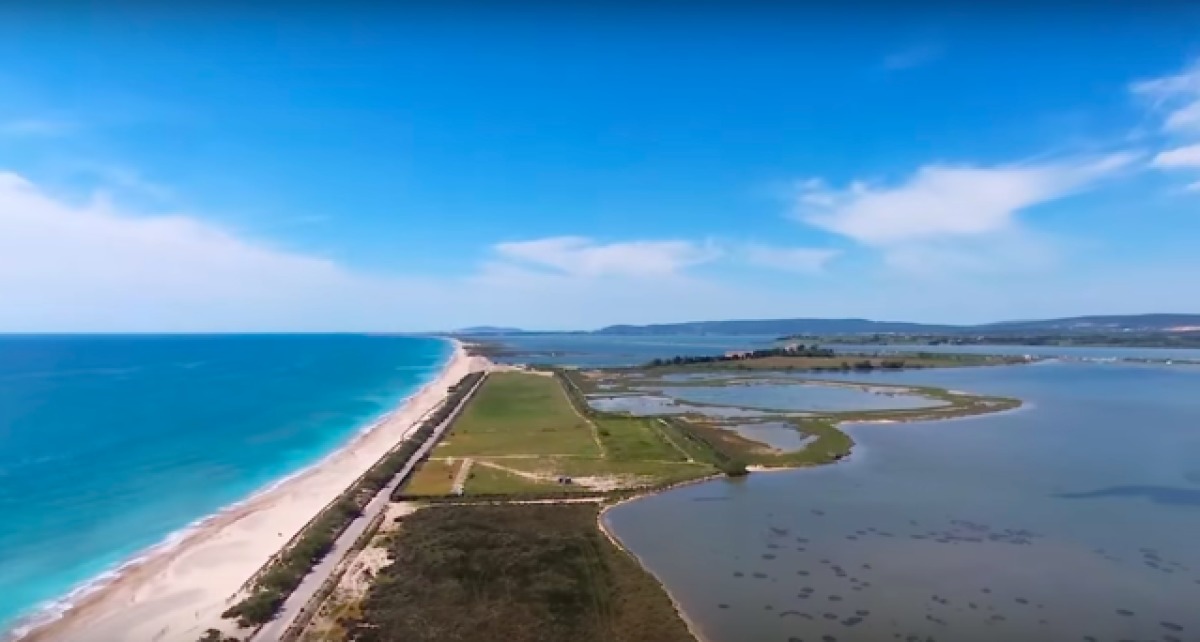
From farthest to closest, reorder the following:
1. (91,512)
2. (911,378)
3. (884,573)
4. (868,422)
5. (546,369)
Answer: (546,369) → (911,378) → (868,422) → (91,512) → (884,573)

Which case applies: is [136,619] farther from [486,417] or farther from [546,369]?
[546,369]

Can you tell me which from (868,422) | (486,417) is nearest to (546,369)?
(486,417)

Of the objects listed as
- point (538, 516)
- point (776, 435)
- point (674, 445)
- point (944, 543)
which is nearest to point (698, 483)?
point (674, 445)

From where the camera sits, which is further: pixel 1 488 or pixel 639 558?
pixel 1 488

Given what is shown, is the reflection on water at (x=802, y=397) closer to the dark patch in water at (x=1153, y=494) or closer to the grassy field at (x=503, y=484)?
the dark patch in water at (x=1153, y=494)

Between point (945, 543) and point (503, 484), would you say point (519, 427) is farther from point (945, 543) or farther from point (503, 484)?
point (945, 543)

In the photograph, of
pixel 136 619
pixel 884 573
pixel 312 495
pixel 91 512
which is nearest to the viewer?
pixel 136 619

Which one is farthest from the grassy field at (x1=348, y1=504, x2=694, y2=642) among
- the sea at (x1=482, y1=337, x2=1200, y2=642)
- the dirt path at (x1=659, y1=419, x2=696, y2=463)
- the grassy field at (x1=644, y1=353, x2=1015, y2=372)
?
the grassy field at (x1=644, y1=353, x2=1015, y2=372)
